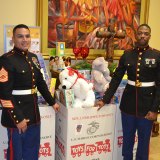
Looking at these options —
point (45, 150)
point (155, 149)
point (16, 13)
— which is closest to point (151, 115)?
point (45, 150)

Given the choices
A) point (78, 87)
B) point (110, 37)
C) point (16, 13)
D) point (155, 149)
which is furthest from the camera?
point (155, 149)

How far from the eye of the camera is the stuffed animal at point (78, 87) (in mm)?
2264

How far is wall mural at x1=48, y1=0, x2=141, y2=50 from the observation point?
9.25 feet

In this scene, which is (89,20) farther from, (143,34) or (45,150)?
(45,150)

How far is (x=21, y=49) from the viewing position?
177 centimetres

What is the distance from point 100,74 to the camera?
95.7 inches

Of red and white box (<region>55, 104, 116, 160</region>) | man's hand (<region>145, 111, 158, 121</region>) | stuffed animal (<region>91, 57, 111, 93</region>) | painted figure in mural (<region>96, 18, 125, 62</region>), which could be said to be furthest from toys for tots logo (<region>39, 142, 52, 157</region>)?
painted figure in mural (<region>96, 18, 125, 62</region>)

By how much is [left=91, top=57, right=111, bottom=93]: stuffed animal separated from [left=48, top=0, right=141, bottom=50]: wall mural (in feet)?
2.08

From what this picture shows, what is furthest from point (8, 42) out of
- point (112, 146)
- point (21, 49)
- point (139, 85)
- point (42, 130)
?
point (112, 146)

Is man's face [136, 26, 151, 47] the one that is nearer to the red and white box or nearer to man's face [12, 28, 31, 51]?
the red and white box

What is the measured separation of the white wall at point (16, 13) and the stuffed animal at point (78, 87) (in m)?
0.83

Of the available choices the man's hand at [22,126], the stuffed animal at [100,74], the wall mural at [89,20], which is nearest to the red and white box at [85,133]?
the stuffed animal at [100,74]

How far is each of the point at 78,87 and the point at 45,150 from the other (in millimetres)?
672

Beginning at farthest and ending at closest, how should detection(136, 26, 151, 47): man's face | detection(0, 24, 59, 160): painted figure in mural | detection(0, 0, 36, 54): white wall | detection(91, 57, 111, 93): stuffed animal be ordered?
detection(0, 0, 36, 54): white wall < detection(91, 57, 111, 93): stuffed animal < detection(136, 26, 151, 47): man's face < detection(0, 24, 59, 160): painted figure in mural
